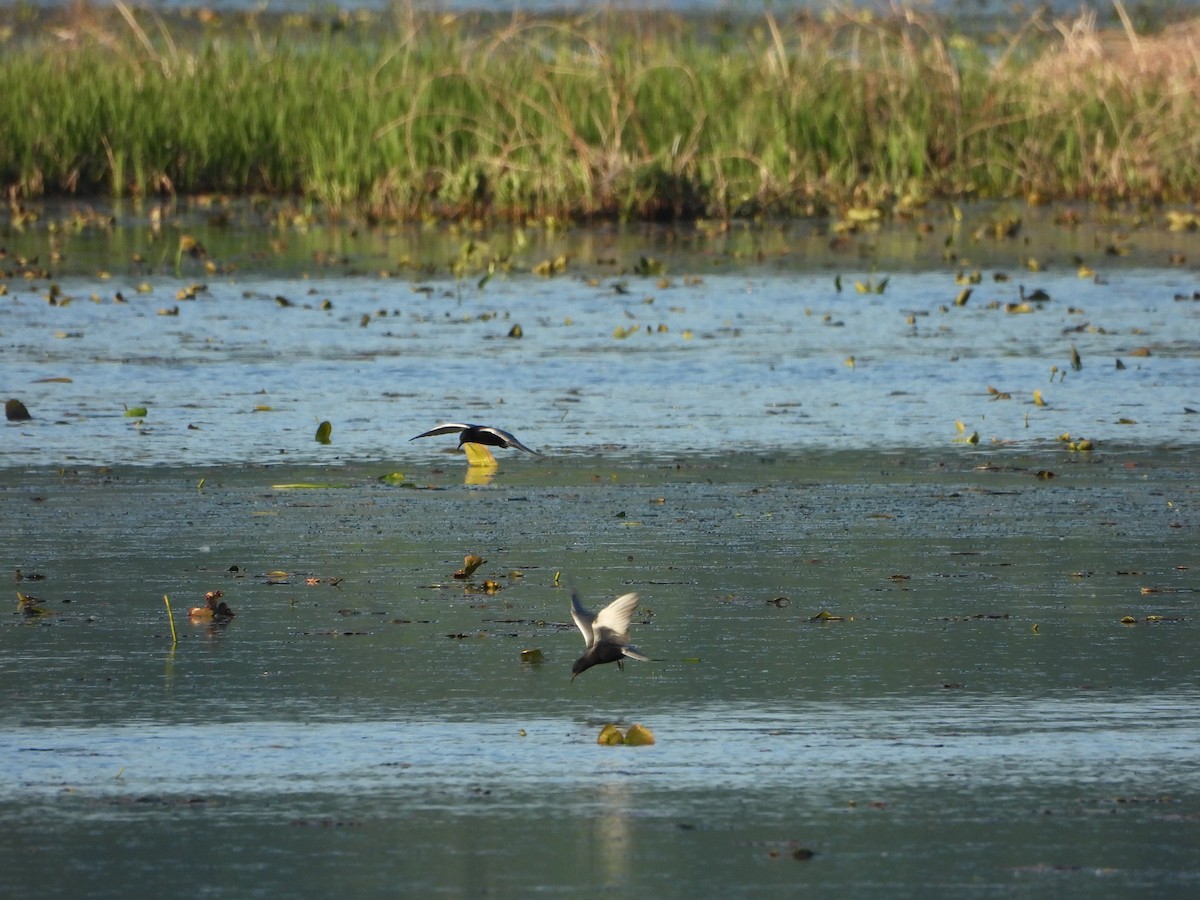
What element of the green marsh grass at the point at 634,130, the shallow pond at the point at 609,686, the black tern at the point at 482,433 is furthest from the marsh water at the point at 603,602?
the green marsh grass at the point at 634,130

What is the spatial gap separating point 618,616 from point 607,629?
0.13 feet

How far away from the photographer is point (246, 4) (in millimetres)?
46438

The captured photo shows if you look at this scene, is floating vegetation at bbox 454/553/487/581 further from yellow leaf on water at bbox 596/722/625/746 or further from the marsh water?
yellow leaf on water at bbox 596/722/625/746

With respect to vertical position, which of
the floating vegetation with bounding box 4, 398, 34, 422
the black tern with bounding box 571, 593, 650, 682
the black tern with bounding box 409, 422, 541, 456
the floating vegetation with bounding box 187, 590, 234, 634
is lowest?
the floating vegetation with bounding box 187, 590, 234, 634

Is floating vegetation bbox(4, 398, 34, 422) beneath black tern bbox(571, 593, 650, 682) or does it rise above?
beneath

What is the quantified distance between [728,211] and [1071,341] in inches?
276

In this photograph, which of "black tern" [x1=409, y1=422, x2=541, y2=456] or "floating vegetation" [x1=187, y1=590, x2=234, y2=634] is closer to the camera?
"floating vegetation" [x1=187, y1=590, x2=234, y2=634]

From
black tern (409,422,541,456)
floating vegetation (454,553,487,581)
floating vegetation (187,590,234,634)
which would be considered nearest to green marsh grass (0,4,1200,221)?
black tern (409,422,541,456)

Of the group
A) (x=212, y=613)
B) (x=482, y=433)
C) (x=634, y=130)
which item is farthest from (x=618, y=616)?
(x=634, y=130)

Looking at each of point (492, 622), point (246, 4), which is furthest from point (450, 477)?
point (246, 4)

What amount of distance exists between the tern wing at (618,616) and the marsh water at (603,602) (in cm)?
21

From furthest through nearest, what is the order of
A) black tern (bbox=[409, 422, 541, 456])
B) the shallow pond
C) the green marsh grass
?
the green marsh grass, black tern (bbox=[409, 422, 541, 456]), the shallow pond

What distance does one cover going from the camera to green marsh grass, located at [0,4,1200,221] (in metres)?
19.9

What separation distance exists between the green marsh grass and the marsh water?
6.05 meters
